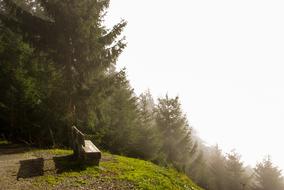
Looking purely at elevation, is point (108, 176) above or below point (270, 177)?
below

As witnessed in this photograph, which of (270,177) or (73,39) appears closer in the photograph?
(73,39)

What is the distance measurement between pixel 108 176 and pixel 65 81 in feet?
20.1

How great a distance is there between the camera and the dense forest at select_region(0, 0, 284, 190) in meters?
15.3

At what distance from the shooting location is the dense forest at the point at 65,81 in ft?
50.2

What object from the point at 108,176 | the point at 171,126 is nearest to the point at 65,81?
the point at 108,176

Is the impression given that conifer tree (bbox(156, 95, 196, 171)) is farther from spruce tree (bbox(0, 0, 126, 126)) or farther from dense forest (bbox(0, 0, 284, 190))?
spruce tree (bbox(0, 0, 126, 126))

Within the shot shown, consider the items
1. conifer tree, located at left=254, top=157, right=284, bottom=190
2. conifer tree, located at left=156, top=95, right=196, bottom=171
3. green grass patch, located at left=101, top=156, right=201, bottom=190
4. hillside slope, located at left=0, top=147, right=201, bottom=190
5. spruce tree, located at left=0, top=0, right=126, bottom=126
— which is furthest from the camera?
conifer tree, located at left=254, top=157, right=284, bottom=190

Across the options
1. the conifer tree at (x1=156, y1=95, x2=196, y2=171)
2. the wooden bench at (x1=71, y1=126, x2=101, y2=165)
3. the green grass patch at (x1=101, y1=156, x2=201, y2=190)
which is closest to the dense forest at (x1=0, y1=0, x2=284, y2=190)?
the conifer tree at (x1=156, y1=95, x2=196, y2=171)

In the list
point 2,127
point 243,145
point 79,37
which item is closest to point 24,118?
Answer: point 2,127

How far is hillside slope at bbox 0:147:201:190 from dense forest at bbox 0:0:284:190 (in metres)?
→ 3.23

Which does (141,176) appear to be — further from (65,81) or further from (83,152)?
(65,81)

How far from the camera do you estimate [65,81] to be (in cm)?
1600

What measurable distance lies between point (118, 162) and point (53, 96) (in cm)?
556

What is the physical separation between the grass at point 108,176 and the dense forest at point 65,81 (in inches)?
137
